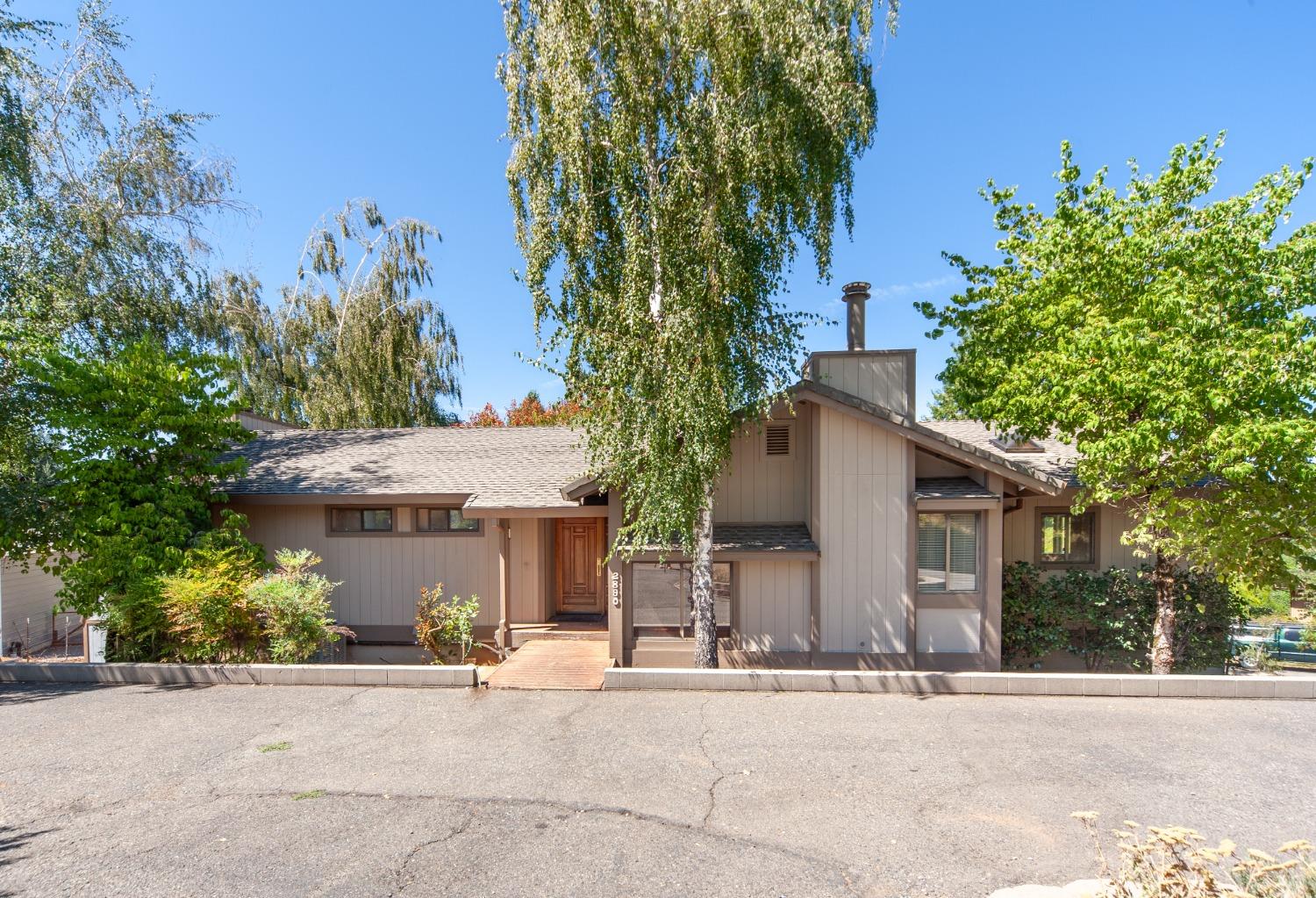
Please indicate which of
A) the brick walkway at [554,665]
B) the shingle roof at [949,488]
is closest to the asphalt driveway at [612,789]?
the brick walkway at [554,665]

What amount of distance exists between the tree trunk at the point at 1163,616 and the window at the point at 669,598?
20.9 ft

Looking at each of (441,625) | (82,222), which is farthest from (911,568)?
(82,222)

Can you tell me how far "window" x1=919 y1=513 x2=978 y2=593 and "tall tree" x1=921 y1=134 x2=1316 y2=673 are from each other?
5.46ft

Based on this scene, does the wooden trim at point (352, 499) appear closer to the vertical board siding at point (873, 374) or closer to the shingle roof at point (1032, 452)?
the vertical board siding at point (873, 374)

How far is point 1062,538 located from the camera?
1059 cm

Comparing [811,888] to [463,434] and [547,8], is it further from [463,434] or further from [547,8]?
[463,434]

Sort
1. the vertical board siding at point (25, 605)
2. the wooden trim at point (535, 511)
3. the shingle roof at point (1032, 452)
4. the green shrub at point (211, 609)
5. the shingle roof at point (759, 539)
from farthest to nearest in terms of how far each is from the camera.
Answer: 1. the vertical board siding at point (25, 605)
2. the shingle roof at point (1032, 452)
3. the wooden trim at point (535, 511)
4. the shingle roof at point (759, 539)
5. the green shrub at point (211, 609)

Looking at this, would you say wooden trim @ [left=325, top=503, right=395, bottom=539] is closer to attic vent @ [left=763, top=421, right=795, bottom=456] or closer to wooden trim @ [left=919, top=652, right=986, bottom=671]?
attic vent @ [left=763, top=421, right=795, bottom=456]

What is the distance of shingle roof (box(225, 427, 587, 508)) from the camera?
1069cm

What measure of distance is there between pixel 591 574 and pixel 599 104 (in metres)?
8.55

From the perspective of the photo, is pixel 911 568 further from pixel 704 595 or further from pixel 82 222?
pixel 82 222

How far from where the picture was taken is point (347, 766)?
5.62m

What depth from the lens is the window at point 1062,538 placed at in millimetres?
10523

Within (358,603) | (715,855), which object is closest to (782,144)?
(715,855)
